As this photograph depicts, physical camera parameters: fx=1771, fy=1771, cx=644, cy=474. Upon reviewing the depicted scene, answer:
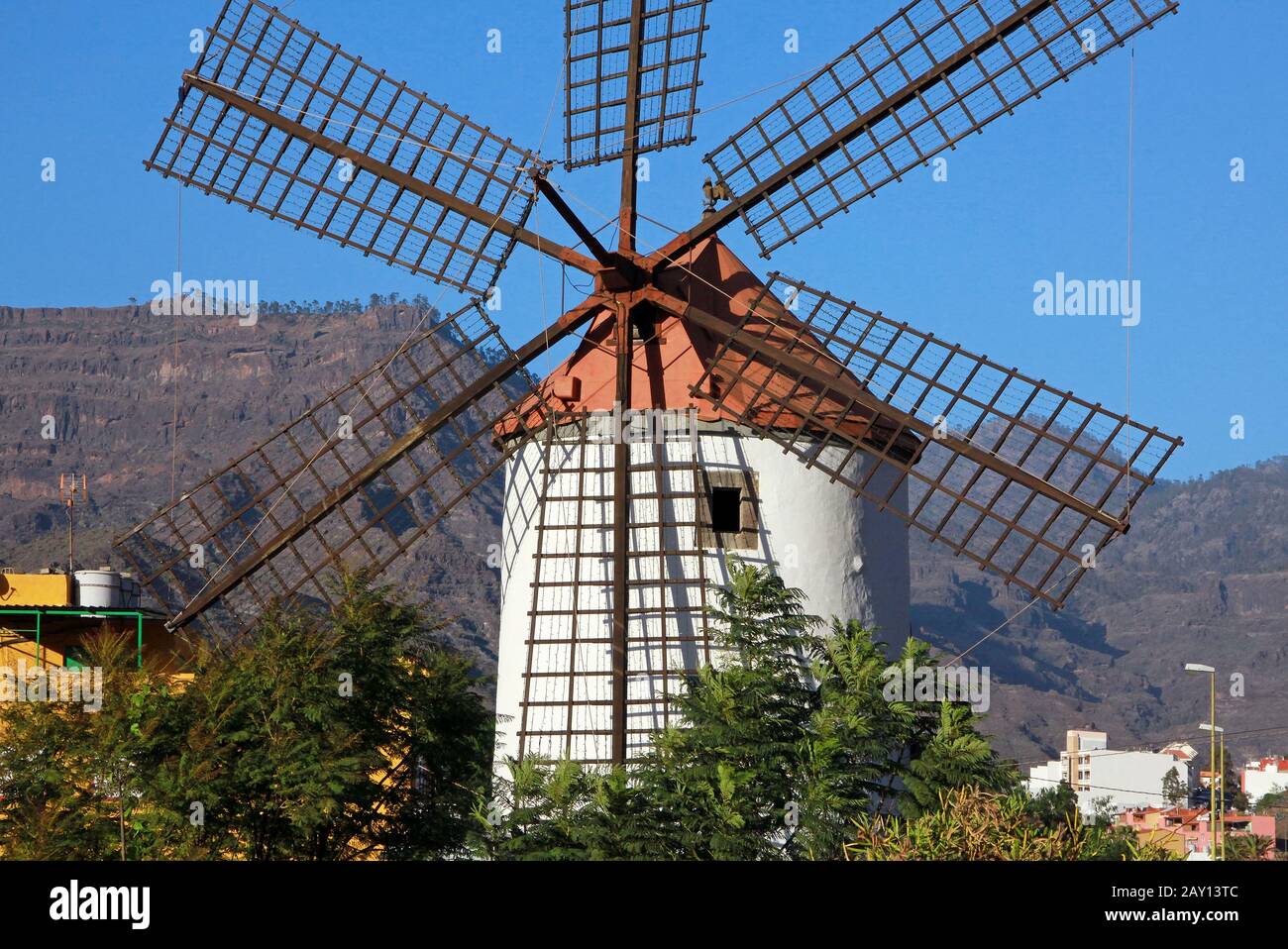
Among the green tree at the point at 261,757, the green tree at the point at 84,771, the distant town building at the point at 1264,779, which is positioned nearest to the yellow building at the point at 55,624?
the green tree at the point at 261,757

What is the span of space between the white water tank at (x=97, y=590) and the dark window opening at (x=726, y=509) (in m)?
13.2

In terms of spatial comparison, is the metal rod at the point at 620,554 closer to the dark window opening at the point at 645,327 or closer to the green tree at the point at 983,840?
the dark window opening at the point at 645,327

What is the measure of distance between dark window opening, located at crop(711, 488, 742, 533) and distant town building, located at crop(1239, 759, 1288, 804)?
116m

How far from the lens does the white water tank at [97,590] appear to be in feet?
Result: 102

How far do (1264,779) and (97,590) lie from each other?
120332mm

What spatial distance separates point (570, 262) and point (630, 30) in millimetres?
3260

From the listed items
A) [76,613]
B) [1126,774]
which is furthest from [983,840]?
[1126,774]

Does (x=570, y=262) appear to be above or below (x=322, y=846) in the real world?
above

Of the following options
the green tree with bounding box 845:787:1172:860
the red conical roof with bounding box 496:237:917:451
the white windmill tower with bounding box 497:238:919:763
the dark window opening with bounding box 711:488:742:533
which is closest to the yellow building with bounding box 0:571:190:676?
the red conical roof with bounding box 496:237:917:451

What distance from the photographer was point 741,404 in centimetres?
2295

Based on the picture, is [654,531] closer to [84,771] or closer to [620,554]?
[620,554]
